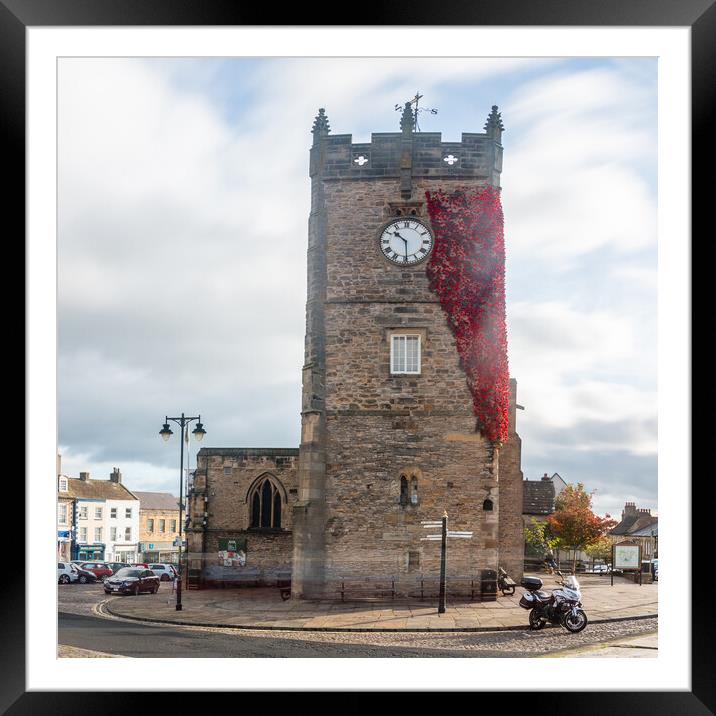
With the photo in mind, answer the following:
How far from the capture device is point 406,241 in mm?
23359

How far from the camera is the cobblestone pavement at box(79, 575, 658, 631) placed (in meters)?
18.3

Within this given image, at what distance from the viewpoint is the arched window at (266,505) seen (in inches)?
1145

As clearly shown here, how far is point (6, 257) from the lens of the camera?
1036cm

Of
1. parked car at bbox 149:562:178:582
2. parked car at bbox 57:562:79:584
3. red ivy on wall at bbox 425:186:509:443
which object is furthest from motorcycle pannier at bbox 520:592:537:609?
parked car at bbox 149:562:178:582

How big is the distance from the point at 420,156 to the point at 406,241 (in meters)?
2.22

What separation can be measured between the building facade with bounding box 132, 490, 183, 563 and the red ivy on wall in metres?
24.2

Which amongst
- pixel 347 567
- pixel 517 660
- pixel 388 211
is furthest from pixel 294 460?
pixel 517 660

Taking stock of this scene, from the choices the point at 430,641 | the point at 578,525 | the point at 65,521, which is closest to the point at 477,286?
the point at 430,641

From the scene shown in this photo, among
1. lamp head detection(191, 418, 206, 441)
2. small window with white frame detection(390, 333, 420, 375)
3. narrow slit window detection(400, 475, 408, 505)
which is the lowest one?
narrow slit window detection(400, 475, 408, 505)

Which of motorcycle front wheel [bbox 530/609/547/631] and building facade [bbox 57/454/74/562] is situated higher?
motorcycle front wheel [bbox 530/609/547/631]

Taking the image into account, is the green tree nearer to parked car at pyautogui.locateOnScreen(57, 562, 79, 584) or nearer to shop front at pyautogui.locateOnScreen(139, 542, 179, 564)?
shop front at pyautogui.locateOnScreen(139, 542, 179, 564)

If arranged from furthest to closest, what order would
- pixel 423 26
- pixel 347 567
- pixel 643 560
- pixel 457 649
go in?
pixel 643 560 → pixel 347 567 → pixel 457 649 → pixel 423 26

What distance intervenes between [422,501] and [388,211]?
7195 millimetres

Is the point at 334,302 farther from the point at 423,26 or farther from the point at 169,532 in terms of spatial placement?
the point at 169,532
